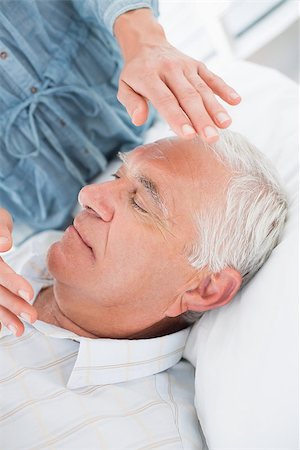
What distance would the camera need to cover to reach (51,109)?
5.07 ft

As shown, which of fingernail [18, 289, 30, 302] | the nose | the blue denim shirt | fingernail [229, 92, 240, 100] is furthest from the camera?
the blue denim shirt

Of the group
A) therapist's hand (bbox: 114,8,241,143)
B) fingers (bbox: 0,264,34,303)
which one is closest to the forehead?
therapist's hand (bbox: 114,8,241,143)

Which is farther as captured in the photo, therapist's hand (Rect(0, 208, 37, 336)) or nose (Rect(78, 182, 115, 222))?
nose (Rect(78, 182, 115, 222))

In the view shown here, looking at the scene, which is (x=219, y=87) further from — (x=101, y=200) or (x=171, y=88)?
(x=101, y=200)

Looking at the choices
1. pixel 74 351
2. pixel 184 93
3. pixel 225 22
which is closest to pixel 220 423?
pixel 74 351

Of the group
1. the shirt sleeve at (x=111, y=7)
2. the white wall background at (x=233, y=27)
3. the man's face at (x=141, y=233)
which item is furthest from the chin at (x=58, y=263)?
the white wall background at (x=233, y=27)

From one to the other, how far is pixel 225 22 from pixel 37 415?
5.83ft

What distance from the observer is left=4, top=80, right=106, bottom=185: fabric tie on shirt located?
1.50 m

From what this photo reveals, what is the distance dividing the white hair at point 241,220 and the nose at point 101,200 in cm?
18

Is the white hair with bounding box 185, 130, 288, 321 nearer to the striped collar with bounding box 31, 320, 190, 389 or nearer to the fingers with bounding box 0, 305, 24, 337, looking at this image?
the striped collar with bounding box 31, 320, 190, 389

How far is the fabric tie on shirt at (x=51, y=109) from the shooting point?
1.50 metres

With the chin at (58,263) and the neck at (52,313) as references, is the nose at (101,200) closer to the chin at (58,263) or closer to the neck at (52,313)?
the chin at (58,263)

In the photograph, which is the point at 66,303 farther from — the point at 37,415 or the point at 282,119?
the point at 282,119

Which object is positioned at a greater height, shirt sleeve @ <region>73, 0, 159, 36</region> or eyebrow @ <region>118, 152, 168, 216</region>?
shirt sleeve @ <region>73, 0, 159, 36</region>
